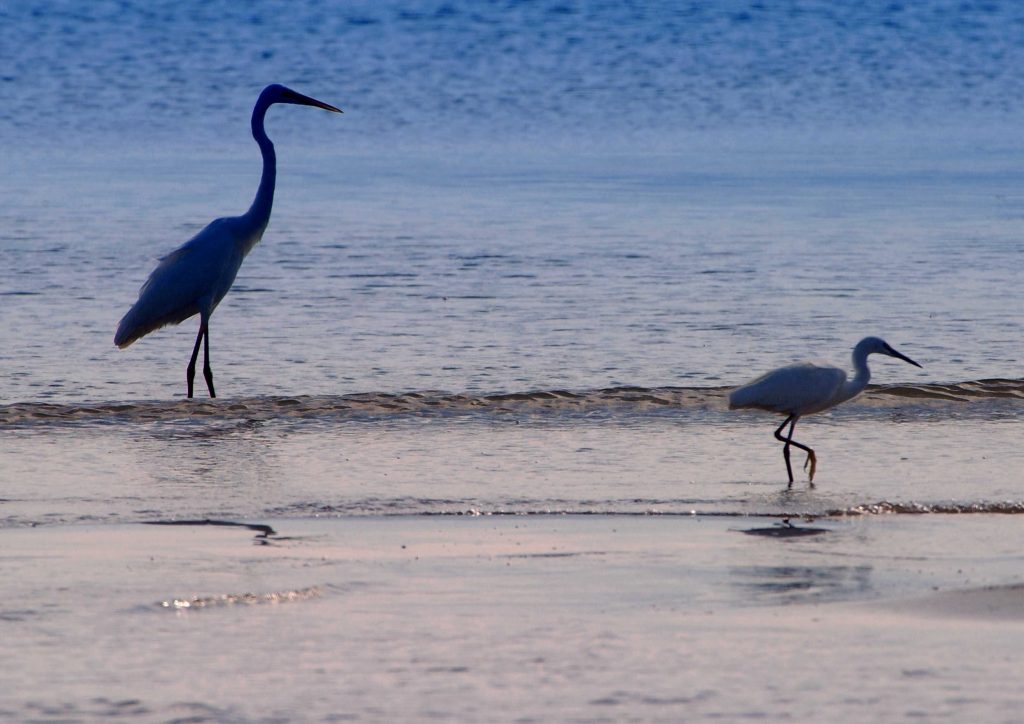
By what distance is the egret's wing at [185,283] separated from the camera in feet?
38.2

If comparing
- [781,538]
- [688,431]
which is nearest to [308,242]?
[688,431]

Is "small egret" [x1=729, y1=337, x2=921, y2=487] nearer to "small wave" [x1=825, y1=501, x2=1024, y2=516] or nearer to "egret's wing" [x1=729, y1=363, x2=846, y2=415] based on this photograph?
"egret's wing" [x1=729, y1=363, x2=846, y2=415]

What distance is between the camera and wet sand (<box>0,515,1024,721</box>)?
4.80 m

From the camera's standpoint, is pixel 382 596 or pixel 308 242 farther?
pixel 308 242

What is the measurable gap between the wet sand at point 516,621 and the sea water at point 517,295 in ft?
2.31

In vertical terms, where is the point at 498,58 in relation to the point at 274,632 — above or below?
above

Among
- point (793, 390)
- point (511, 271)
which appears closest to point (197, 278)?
point (793, 390)

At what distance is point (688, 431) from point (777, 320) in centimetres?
415

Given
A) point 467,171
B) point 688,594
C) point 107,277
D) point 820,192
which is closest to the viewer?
point 688,594

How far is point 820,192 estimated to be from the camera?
876 inches

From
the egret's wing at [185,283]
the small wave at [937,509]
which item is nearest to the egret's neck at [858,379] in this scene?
the small wave at [937,509]

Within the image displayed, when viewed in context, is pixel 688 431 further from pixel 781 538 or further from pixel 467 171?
pixel 467 171

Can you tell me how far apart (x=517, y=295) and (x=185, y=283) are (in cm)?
396

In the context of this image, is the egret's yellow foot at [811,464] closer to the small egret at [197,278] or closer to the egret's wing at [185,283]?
the small egret at [197,278]
